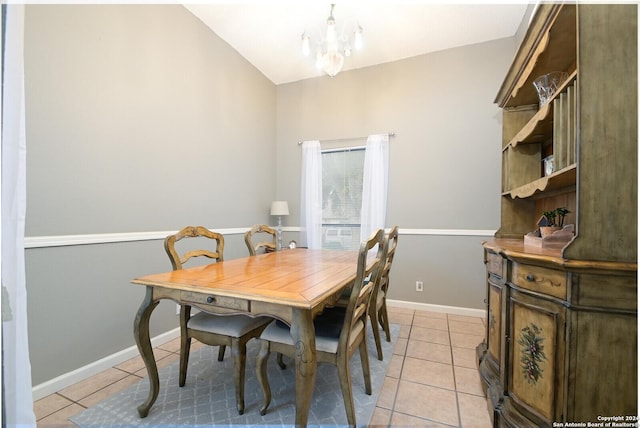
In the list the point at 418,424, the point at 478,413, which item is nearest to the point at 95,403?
the point at 418,424

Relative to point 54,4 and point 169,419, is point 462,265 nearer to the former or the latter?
point 169,419

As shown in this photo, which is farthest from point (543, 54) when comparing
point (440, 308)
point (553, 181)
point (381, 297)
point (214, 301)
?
point (440, 308)

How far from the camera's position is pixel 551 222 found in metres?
1.71

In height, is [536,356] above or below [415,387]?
above

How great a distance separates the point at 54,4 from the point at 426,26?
9.72 ft

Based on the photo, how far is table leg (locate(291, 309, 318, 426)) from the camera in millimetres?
1164

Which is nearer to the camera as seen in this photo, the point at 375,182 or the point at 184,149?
the point at 184,149

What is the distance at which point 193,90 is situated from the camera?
2.72 m

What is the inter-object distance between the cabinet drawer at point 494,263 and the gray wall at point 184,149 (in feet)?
4.40

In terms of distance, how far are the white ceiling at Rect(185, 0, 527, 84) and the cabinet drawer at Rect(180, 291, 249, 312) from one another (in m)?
2.58

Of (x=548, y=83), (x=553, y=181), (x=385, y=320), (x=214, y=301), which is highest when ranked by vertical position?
(x=548, y=83)

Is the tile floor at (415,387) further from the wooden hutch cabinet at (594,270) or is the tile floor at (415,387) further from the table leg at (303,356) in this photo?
the table leg at (303,356)

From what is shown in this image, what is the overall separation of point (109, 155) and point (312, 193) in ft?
7.43

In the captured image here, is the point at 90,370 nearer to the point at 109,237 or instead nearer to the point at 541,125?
the point at 109,237
